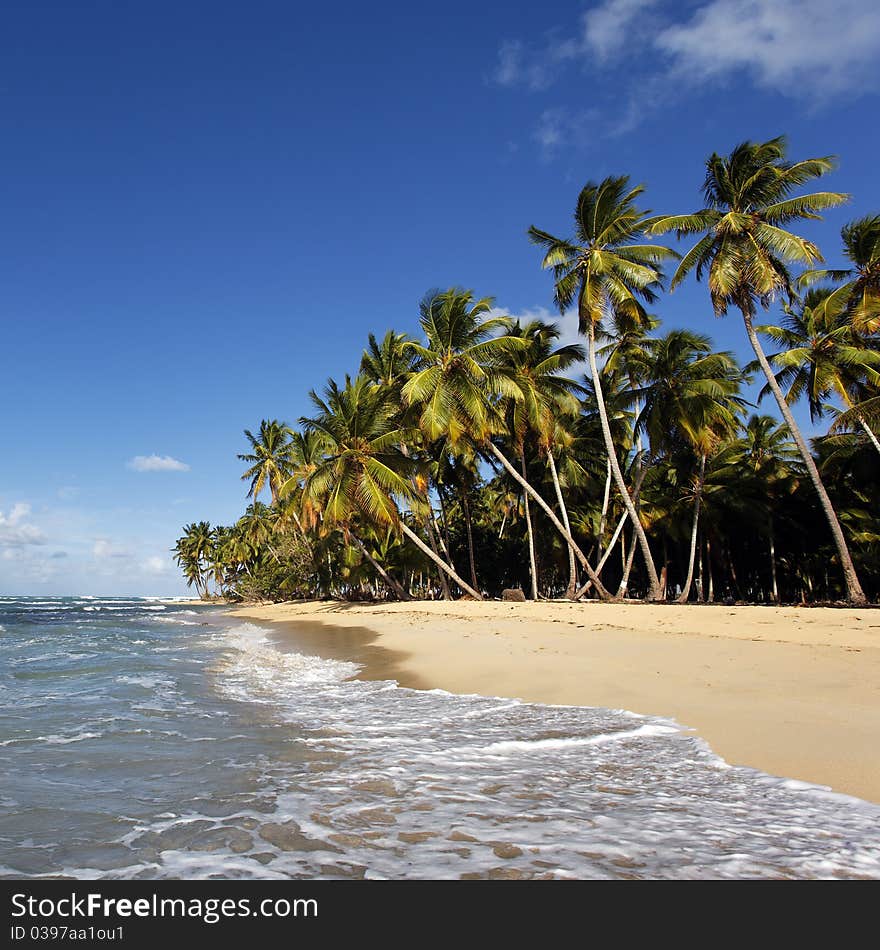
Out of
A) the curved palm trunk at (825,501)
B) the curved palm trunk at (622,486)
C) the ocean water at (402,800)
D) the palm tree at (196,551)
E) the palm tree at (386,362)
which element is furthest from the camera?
the palm tree at (196,551)

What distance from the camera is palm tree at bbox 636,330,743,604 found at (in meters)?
22.4

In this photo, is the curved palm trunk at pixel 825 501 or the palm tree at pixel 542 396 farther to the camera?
the palm tree at pixel 542 396

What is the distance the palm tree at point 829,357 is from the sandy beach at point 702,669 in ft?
32.6

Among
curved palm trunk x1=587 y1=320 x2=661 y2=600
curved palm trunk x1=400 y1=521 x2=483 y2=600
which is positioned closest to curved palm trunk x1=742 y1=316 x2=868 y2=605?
curved palm trunk x1=587 y1=320 x2=661 y2=600

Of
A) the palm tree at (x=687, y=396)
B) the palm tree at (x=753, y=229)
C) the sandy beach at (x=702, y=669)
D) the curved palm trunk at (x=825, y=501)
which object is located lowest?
the sandy beach at (x=702, y=669)

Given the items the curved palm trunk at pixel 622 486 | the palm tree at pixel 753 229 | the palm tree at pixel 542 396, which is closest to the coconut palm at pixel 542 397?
the palm tree at pixel 542 396

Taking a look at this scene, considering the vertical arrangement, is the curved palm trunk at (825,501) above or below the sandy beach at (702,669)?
above

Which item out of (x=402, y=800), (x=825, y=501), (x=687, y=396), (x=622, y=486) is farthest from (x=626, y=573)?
(x=402, y=800)

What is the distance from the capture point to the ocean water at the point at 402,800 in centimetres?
286

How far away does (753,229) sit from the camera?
60.8ft

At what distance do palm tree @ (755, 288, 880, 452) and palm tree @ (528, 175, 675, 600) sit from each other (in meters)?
5.70

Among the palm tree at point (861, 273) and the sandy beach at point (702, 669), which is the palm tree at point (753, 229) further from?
the sandy beach at point (702, 669)
